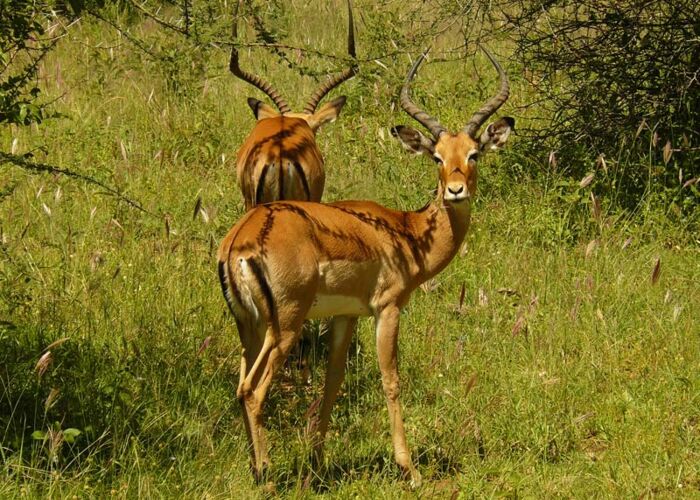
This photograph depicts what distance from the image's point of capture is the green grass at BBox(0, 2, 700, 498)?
4676 millimetres

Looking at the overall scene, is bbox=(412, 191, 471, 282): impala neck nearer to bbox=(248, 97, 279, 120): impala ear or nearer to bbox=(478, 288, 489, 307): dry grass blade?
bbox=(478, 288, 489, 307): dry grass blade

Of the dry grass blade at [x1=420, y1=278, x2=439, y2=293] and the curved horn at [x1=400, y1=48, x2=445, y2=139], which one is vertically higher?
the curved horn at [x1=400, y1=48, x2=445, y2=139]

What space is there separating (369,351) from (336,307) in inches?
44.1

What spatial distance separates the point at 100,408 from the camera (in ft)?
15.9

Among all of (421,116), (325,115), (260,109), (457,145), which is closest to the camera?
(457,145)

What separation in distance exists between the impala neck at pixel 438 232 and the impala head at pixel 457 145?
98 millimetres

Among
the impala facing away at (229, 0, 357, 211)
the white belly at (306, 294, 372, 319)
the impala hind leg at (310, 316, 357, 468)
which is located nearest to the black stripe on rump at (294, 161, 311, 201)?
the impala facing away at (229, 0, 357, 211)

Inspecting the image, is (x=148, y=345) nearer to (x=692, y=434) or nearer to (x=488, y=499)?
(x=488, y=499)

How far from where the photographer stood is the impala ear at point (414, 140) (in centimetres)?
570

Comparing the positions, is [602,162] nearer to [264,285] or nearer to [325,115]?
[325,115]

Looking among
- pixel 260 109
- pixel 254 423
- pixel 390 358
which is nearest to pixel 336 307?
pixel 390 358

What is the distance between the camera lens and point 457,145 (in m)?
5.48

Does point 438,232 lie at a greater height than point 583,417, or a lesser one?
greater

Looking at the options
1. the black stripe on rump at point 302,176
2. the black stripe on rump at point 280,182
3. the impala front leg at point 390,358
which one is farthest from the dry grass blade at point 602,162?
the impala front leg at point 390,358
